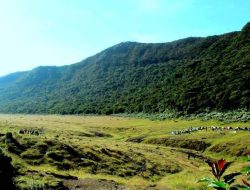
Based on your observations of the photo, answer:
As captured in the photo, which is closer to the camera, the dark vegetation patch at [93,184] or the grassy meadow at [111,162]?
the dark vegetation patch at [93,184]

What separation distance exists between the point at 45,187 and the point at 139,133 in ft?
249

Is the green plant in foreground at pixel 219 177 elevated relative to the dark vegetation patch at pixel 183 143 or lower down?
elevated

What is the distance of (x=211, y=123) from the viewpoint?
12212 centimetres

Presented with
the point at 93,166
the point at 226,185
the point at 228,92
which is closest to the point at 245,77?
the point at 228,92

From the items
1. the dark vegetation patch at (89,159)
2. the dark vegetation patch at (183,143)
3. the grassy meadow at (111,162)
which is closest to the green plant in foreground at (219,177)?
the grassy meadow at (111,162)

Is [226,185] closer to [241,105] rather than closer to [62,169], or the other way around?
[62,169]

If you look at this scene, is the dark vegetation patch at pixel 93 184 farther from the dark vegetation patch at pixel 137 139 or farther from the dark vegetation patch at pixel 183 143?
the dark vegetation patch at pixel 137 139

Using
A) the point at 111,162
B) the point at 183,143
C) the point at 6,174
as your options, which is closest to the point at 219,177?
the point at 6,174

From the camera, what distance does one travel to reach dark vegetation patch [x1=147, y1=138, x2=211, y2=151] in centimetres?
9162

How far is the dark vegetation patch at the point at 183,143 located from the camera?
91.6m

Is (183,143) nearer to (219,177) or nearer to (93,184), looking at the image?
(93,184)

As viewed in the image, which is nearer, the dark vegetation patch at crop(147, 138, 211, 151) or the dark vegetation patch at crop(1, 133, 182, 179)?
the dark vegetation patch at crop(1, 133, 182, 179)

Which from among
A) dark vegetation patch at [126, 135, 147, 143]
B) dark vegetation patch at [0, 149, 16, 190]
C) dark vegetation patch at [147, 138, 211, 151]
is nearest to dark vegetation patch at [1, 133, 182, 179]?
dark vegetation patch at [0, 149, 16, 190]

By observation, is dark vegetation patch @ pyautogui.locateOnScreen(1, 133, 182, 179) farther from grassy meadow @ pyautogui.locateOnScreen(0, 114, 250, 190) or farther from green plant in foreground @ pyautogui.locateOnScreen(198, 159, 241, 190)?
green plant in foreground @ pyautogui.locateOnScreen(198, 159, 241, 190)
